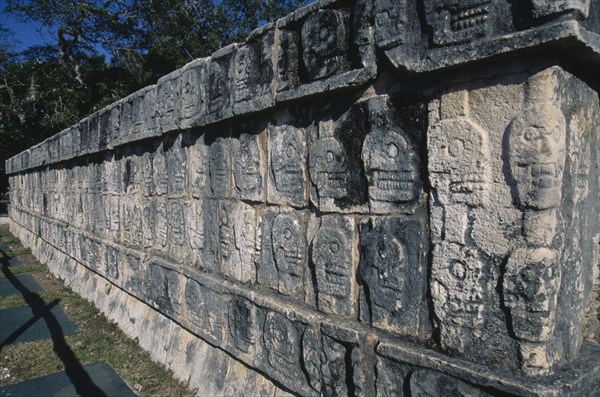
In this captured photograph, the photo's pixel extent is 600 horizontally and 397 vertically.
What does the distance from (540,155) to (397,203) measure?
22.4 inches

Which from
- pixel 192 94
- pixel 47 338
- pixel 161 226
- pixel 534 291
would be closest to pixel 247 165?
pixel 192 94

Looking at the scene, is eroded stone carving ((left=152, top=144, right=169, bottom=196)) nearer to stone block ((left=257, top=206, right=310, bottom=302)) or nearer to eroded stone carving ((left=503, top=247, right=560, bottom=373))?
stone block ((left=257, top=206, right=310, bottom=302))

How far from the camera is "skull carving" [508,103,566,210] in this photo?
4.68 feet

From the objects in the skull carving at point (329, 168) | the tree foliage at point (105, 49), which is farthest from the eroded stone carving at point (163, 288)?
the tree foliage at point (105, 49)

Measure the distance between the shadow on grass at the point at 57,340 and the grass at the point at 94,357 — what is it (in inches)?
0.9

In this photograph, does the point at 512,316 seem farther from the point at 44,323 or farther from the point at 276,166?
the point at 44,323

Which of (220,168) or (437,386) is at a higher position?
(220,168)

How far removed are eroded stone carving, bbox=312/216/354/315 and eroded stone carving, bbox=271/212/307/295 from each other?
133 millimetres

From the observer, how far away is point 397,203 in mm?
1856

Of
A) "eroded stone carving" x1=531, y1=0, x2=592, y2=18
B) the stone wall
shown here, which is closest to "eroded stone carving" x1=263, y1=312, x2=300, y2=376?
the stone wall

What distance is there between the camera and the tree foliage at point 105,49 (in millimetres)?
15469

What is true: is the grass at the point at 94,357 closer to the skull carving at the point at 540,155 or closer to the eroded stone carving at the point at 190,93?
the eroded stone carving at the point at 190,93

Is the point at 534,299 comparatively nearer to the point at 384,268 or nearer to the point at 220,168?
the point at 384,268

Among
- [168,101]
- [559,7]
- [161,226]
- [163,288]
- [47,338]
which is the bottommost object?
[47,338]
